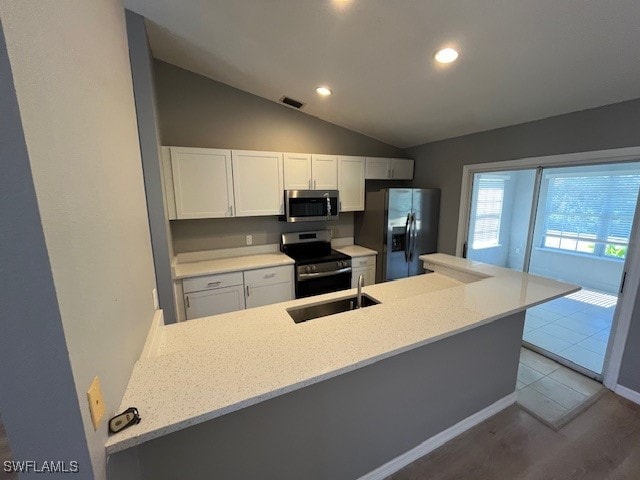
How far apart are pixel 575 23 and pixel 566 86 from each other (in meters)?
0.73

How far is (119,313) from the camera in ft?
3.00

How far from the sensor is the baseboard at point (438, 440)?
1.56m

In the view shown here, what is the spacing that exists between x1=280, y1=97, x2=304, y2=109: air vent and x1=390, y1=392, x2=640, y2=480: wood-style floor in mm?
3590

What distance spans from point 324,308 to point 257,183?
188cm

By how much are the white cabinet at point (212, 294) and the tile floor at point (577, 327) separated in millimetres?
3339

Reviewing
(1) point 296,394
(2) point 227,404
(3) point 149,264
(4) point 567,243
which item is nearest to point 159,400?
(2) point 227,404

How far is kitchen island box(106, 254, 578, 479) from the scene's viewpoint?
94cm

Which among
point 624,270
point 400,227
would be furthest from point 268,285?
point 624,270

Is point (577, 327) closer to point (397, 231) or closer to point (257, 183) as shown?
point (397, 231)

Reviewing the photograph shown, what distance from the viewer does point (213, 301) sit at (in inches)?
110

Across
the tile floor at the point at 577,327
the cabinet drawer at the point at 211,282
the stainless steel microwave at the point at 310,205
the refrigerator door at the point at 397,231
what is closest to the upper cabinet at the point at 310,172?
the stainless steel microwave at the point at 310,205

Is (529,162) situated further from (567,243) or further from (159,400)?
(159,400)

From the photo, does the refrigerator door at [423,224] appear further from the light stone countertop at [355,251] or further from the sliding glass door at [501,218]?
the light stone countertop at [355,251]

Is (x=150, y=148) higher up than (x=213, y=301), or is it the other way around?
(x=150, y=148)
